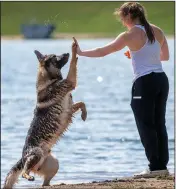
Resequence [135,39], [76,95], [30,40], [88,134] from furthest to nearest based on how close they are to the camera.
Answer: [30,40]
[76,95]
[88,134]
[135,39]

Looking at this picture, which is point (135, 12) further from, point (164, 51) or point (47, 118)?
point (47, 118)

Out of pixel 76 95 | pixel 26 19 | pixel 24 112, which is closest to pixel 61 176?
pixel 24 112

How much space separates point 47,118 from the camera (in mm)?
9516

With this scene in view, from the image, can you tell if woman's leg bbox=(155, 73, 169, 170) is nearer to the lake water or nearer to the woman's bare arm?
the woman's bare arm

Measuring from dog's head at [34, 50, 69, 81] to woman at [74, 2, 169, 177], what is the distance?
544 millimetres

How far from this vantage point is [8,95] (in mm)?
34969

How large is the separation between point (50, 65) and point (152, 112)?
4.43ft

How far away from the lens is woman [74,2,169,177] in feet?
30.9

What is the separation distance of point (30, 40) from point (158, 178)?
112346 millimetres

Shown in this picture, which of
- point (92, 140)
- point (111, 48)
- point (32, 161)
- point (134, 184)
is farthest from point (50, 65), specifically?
point (92, 140)

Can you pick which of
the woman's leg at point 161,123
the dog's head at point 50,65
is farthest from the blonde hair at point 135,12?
the dog's head at point 50,65

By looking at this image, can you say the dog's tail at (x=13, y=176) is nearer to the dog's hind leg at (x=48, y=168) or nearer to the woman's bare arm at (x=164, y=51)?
the dog's hind leg at (x=48, y=168)

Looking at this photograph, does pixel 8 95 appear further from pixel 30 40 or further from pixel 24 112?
pixel 30 40

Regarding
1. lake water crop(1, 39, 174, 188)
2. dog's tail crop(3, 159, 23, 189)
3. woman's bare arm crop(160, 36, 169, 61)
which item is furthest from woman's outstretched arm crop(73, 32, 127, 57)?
dog's tail crop(3, 159, 23, 189)
